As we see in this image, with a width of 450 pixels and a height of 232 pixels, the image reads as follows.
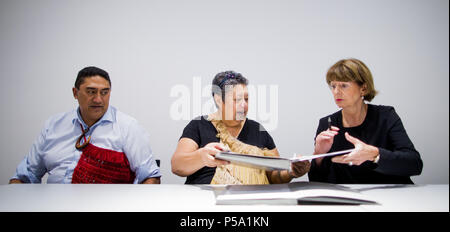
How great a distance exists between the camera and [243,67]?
208 cm

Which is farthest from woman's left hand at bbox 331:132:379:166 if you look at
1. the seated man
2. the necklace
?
the necklace

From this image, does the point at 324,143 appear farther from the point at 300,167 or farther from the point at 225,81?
the point at 225,81

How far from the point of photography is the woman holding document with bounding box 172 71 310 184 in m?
1.86

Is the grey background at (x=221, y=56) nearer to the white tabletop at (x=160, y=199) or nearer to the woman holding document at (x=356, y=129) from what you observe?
the woman holding document at (x=356, y=129)

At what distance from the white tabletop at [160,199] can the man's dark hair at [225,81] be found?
2.24 ft

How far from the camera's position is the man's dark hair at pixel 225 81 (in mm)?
2043

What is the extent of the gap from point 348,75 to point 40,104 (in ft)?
5.68

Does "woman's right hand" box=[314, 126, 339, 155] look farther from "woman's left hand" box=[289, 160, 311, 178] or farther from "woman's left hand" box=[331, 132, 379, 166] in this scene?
"woman's left hand" box=[331, 132, 379, 166]

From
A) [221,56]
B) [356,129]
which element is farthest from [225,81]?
[356,129]

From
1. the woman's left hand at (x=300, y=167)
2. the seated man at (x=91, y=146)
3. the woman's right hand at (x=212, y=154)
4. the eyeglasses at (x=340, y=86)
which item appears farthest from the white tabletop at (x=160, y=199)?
the eyeglasses at (x=340, y=86)
